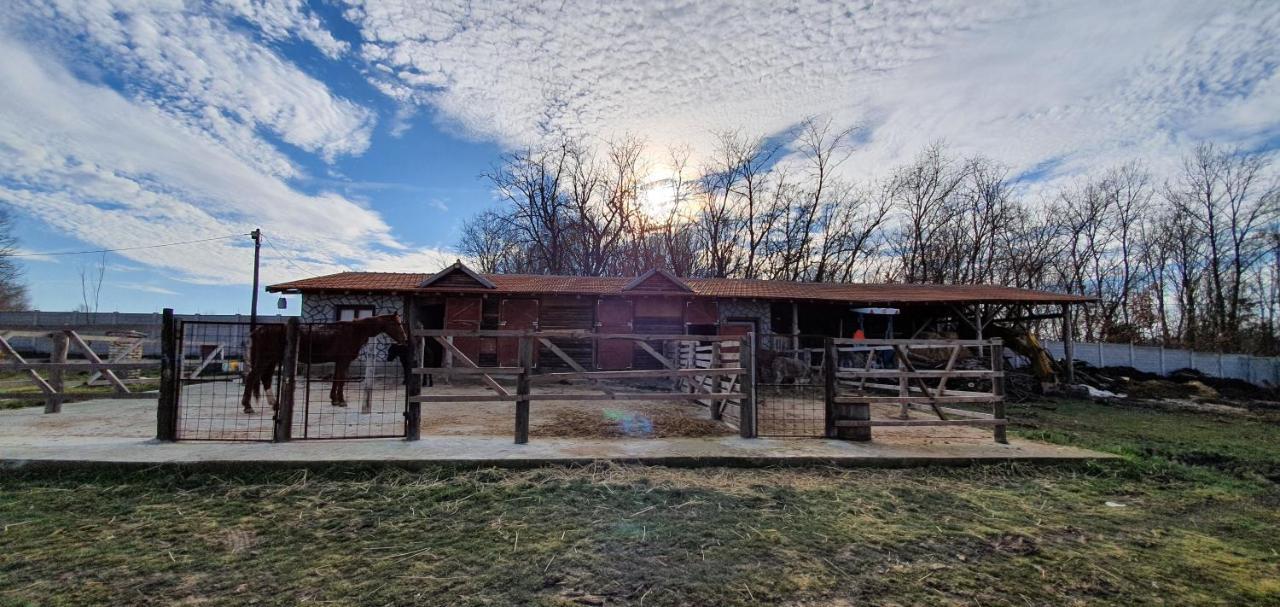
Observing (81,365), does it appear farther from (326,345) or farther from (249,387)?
(326,345)

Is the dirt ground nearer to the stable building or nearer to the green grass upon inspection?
the green grass

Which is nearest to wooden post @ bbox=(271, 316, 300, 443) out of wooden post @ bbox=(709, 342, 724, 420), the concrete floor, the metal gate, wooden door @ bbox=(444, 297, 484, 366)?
the concrete floor

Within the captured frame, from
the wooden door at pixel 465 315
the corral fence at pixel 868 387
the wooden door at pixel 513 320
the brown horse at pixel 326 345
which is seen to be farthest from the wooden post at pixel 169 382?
the wooden door at pixel 513 320

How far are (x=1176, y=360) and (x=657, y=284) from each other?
56.4 feet

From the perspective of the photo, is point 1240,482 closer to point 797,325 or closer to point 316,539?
point 316,539

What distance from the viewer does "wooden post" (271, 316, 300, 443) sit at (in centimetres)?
572

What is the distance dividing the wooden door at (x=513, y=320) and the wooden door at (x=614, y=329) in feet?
6.49

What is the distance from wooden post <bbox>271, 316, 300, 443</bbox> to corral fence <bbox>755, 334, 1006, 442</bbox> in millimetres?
5620

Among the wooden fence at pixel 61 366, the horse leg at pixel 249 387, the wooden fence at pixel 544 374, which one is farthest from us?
the horse leg at pixel 249 387

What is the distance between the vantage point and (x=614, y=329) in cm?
1680

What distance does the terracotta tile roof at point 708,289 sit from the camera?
15484 millimetres

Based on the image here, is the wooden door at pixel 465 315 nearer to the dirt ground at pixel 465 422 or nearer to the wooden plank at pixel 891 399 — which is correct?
the dirt ground at pixel 465 422

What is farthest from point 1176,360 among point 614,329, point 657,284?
point 614,329

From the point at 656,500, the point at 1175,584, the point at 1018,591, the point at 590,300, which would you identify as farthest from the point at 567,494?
the point at 590,300
